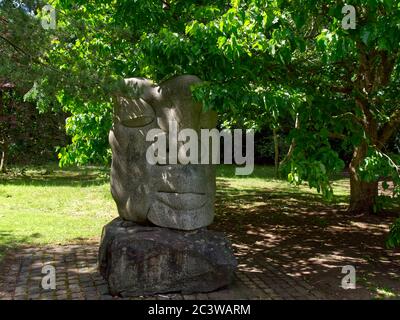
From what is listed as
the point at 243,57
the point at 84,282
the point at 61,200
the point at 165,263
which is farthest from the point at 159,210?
the point at 61,200

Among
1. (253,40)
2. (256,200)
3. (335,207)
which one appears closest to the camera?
(253,40)

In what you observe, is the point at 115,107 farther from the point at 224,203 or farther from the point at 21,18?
the point at 224,203

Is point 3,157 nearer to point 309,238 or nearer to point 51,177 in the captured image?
point 51,177

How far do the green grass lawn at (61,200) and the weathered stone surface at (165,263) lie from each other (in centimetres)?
335

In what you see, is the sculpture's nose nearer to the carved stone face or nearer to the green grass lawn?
the carved stone face

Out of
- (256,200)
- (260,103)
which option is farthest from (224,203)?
(260,103)

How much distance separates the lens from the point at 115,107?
650 centimetres

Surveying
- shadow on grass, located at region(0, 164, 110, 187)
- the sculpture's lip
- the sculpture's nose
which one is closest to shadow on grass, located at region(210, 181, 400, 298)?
the sculpture's lip

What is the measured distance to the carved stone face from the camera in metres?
6.20

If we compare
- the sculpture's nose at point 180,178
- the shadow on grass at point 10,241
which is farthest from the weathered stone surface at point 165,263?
the shadow on grass at point 10,241

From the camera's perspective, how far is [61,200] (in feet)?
45.5

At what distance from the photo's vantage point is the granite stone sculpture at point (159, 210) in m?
5.89

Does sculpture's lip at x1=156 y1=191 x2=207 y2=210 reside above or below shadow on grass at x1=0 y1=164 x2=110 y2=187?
above
